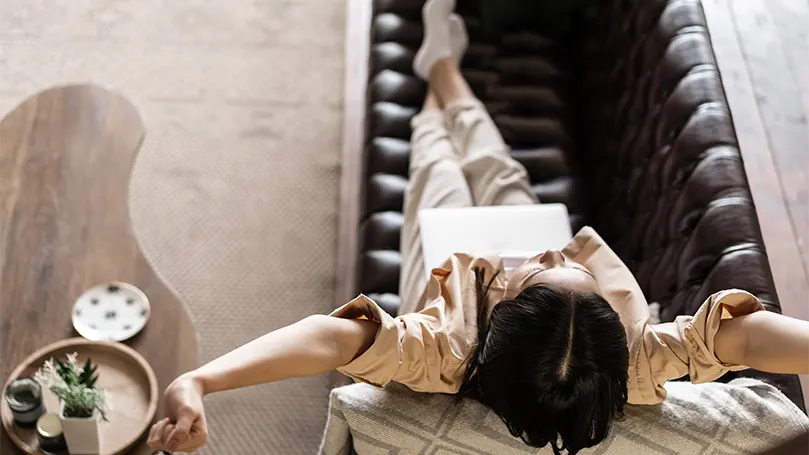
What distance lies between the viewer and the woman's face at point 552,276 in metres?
1.11

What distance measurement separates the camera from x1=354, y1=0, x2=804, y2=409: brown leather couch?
1351 mm

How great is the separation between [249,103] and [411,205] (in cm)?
83

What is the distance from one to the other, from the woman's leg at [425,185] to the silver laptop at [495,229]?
40 mm

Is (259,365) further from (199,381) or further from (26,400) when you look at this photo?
(26,400)

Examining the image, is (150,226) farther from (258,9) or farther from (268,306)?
(258,9)

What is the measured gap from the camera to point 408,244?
5.43 feet

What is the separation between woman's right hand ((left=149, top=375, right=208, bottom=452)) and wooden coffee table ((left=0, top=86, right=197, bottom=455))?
1.35ft

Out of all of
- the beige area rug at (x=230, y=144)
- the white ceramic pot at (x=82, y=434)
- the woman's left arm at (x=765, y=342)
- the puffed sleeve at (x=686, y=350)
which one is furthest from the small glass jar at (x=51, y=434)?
the woman's left arm at (x=765, y=342)

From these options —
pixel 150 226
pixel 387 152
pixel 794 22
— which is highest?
pixel 794 22

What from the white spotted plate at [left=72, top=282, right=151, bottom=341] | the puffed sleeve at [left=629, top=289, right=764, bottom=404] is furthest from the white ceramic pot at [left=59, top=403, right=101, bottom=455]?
the puffed sleeve at [left=629, top=289, right=764, bottom=404]

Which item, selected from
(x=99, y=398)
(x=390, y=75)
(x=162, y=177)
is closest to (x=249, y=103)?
(x=162, y=177)

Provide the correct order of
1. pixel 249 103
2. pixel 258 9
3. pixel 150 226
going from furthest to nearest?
pixel 258 9 → pixel 249 103 → pixel 150 226

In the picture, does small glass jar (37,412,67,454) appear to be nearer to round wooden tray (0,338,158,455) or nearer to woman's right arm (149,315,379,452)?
round wooden tray (0,338,158,455)

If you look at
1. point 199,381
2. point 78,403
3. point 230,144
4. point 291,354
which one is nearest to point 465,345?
point 291,354
